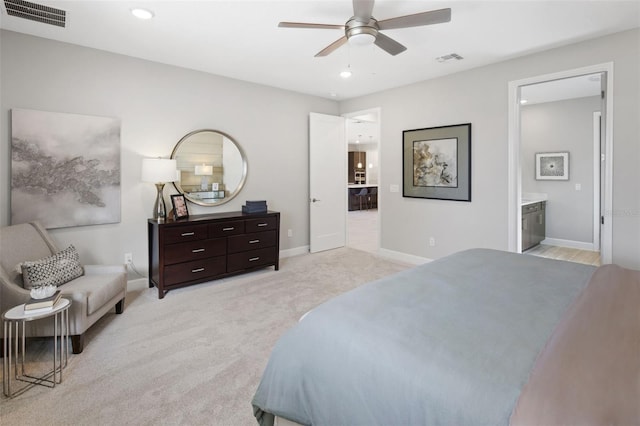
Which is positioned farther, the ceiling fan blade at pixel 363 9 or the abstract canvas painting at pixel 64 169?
the abstract canvas painting at pixel 64 169

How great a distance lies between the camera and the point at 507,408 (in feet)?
2.94

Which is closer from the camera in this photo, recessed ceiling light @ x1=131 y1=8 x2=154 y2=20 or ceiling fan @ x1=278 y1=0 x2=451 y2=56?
ceiling fan @ x1=278 y1=0 x2=451 y2=56

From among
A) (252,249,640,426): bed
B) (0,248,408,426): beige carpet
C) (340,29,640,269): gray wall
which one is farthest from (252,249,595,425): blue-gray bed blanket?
(340,29,640,269): gray wall

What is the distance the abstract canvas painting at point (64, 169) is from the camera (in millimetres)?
3117

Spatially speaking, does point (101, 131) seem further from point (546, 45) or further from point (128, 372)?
point (546, 45)

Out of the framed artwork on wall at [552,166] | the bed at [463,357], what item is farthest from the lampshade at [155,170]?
the framed artwork on wall at [552,166]

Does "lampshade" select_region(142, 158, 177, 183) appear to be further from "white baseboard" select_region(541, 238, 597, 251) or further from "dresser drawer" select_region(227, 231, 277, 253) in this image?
"white baseboard" select_region(541, 238, 597, 251)

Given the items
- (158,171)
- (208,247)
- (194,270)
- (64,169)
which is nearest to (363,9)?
(158,171)

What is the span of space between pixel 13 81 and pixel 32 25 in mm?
552

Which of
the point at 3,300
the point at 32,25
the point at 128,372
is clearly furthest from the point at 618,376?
the point at 32,25

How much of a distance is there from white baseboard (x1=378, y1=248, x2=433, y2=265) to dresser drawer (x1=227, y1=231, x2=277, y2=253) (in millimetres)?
1890

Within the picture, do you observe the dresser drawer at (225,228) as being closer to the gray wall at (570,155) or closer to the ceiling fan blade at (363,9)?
the ceiling fan blade at (363,9)

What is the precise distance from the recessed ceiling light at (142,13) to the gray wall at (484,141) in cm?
347

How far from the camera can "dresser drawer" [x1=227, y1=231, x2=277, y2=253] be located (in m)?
4.14
